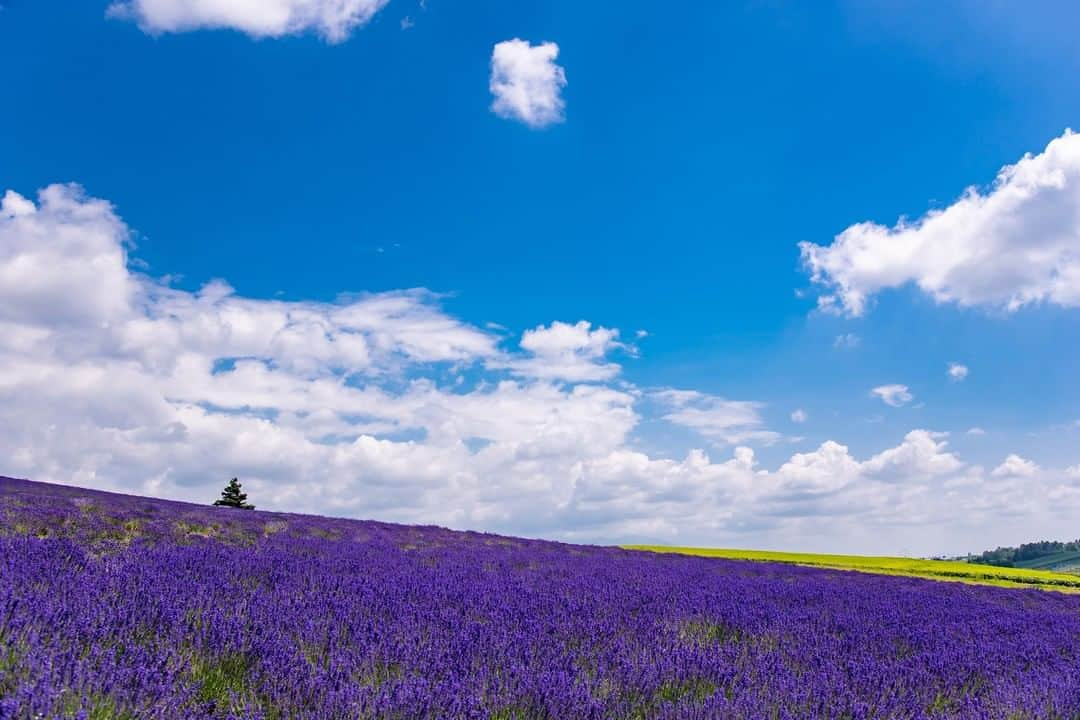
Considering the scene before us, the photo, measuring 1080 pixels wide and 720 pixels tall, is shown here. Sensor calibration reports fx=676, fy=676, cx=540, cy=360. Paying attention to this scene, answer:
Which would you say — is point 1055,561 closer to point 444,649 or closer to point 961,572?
point 961,572

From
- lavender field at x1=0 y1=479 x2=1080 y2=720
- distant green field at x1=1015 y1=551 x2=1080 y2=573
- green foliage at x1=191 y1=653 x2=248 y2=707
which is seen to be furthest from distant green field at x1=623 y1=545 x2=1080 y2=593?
distant green field at x1=1015 y1=551 x2=1080 y2=573

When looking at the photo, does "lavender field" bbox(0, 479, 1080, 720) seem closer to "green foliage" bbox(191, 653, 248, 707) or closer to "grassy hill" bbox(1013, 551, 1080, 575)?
"green foliage" bbox(191, 653, 248, 707)

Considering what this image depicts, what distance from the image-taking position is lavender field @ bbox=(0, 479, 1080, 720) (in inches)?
98.0

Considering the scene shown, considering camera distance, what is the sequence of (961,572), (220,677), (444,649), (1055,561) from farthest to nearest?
(1055,561) → (961,572) → (444,649) → (220,677)

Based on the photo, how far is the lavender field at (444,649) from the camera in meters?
2.49

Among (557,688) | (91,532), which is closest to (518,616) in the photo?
(557,688)

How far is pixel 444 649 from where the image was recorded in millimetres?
3359

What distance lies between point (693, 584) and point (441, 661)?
19.7 feet

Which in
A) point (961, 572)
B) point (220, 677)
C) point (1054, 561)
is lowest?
point (1054, 561)

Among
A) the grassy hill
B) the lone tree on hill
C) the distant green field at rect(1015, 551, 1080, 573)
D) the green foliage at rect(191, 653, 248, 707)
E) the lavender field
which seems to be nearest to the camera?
the lavender field

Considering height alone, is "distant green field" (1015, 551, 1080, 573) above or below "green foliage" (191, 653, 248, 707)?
below

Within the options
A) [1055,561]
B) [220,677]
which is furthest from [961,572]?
[1055,561]

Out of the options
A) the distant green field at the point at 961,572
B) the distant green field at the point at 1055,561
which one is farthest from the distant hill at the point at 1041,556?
the distant green field at the point at 961,572

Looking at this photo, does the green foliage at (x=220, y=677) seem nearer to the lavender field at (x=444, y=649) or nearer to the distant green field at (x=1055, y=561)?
the lavender field at (x=444, y=649)
